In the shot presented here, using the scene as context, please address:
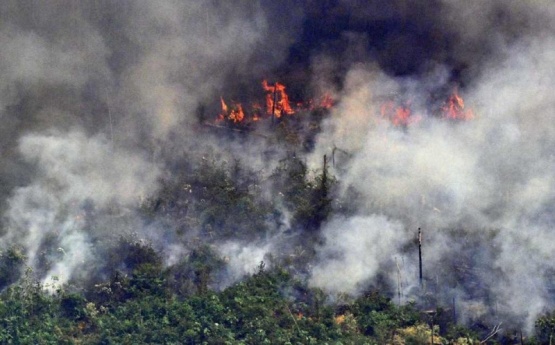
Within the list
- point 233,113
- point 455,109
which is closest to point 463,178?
point 455,109

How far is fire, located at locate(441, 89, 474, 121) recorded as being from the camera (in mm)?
41719

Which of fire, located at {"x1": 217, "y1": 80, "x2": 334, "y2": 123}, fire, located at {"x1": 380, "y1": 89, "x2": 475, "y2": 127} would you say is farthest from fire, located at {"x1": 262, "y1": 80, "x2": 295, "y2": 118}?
fire, located at {"x1": 380, "y1": 89, "x2": 475, "y2": 127}

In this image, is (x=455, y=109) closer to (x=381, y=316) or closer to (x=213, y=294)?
(x=381, y=316)

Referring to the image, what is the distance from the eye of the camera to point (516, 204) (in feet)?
120

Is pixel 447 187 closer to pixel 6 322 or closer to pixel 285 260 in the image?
pixel 285 260

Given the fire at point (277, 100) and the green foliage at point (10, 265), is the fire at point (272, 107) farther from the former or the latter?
the green foliage at point (10, 265)

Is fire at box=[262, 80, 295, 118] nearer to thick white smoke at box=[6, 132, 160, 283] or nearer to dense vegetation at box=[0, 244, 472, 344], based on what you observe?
thick white smoke at box=[6, 132, 160, 283]

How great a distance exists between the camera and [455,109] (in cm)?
4228

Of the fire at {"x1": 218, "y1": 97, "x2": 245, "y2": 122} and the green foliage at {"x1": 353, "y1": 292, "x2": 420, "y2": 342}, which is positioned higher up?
the fire at {"x1": 218, "y1": 97, "x2": 245, "y2": 122}

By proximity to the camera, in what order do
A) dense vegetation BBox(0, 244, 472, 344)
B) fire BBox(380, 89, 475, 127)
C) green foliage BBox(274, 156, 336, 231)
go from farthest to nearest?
1. fire BBox(380, 89, 475, 127)
2. green foliage BBox(274, 156, 336, 231)
3. dense vegetation BBox(0, 244, 472, 344)

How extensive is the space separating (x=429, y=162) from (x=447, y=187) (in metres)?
1.36

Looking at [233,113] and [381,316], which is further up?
[233,113]

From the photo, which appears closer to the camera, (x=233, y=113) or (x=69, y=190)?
(x=69, y=190)

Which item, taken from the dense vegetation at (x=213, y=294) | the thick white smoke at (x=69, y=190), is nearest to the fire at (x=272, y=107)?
the thick white smoke at (x=69, y=190)
